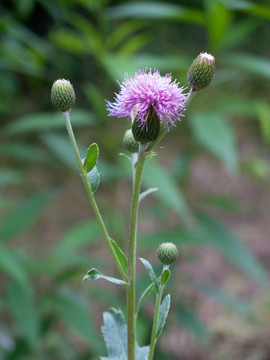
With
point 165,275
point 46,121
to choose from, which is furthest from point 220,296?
point 165,275

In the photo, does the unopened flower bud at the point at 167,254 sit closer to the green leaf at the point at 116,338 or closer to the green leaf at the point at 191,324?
the green leaf at the point at 116,338

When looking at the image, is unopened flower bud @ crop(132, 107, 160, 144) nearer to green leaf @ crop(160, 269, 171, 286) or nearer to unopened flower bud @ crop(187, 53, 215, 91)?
unopened flower bud @ crop(187, 53, 215, 91)

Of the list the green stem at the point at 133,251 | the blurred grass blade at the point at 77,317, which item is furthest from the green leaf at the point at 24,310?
the green stem at the point at 133,251

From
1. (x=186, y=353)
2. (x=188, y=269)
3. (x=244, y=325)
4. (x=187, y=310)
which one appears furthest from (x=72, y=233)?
(x=188, y=269)

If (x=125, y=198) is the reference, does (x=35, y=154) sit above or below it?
below

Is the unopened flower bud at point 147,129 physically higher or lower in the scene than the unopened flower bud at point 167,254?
higher

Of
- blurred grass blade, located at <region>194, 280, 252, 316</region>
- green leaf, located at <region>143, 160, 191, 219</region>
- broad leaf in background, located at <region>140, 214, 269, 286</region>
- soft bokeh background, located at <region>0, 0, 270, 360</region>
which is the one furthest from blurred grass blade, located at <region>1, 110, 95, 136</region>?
blurred grass blade, located at <region>194, 280, 252, 316</region>

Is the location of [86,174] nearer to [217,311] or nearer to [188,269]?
[217,311]
